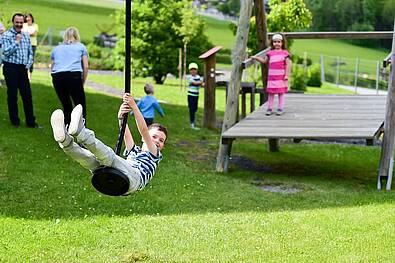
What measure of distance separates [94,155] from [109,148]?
0.49 feet

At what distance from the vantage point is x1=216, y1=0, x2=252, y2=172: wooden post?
431 inches

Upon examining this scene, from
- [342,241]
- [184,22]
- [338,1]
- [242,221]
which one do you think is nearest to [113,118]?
[242,221]

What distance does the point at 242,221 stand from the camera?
8047mm

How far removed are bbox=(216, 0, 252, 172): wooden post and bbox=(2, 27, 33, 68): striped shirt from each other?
3095mm

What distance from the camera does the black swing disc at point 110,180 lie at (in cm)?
546

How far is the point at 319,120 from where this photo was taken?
11.5 metres

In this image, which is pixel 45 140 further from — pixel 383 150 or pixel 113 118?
pixel 383 150

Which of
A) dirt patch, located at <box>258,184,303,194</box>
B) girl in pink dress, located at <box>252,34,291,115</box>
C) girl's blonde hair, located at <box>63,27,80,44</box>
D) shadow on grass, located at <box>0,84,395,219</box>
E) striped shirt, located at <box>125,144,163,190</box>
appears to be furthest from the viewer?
girl in pink dress, located at <box>252,34,291,115</box>

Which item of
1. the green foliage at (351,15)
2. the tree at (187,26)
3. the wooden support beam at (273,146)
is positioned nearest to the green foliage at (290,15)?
the wooden support beam at (273,146)

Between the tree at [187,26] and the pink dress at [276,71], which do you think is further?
the tree at [187,26]

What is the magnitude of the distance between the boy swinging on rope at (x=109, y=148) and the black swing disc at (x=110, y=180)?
0.04 m

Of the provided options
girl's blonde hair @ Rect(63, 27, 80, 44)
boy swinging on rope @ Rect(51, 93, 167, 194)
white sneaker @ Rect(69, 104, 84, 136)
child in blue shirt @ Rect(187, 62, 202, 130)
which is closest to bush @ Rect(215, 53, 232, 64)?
child in blue shirt @ Rect(187, 62, 202, 130)

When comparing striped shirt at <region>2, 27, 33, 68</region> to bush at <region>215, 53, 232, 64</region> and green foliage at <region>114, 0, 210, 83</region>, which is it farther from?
bush at <region>215, 53, 232, 64</region>

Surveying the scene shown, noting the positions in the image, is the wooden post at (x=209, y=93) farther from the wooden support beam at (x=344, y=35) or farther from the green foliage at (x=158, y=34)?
the green foliage at (x=158, y=34)
